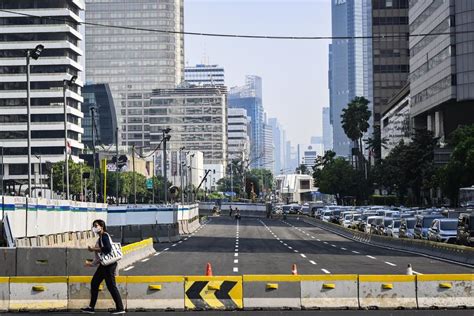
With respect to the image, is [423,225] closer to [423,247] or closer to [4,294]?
[423,247]

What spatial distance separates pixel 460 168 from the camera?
262 feet

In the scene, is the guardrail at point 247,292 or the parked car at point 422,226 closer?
the guardrail at point 247,292

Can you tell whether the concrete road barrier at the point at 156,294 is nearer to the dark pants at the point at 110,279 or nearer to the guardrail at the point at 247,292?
the guardrail at the point at 247,292

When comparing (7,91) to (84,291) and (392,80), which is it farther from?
(84,291)

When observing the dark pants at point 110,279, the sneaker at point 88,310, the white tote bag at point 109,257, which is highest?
the white tote bag at point 109,257

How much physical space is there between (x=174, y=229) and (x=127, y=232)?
4.68 metres

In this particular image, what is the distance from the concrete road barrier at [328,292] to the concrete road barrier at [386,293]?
0.19 meters

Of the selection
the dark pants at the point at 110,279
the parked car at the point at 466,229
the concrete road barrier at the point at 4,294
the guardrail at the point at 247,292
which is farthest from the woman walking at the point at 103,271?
the parked car at the point at 466,229

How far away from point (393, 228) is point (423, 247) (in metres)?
13.6

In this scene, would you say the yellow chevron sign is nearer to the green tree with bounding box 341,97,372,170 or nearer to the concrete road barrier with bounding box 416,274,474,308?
the concrete road barrier with bounding box 416,274,474,308

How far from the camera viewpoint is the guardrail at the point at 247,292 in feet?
64.4

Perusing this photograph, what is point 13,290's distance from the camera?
65.4ft

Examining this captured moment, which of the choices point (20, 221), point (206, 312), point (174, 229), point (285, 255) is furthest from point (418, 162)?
point (206, 312)

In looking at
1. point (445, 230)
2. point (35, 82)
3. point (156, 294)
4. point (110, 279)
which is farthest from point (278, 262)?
point (35, 82)
